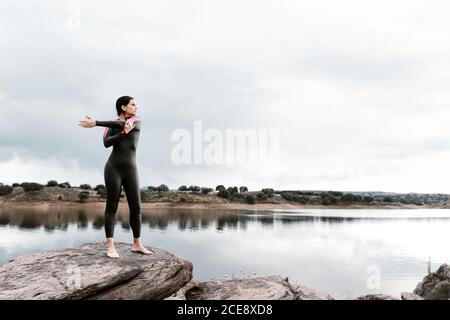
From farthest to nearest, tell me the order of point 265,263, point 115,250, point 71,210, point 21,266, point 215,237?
point 71,210 < point 215,237 < point 265,263 < point 115,250 < point 21,266

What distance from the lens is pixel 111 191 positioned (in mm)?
9820

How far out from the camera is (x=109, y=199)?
991 cm

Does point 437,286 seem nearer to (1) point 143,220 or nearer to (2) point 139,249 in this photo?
(2) point 139,249

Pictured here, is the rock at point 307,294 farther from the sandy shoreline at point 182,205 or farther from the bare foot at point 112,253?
the sandy shoreline at point 182,205

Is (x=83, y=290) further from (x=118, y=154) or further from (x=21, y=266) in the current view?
(x=118, y=154)

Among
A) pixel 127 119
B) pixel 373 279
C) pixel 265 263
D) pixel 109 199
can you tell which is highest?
pixel 127 119

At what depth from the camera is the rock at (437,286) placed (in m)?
15.3

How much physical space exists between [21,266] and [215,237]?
4243 centimetres

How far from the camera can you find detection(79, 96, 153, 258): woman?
9781 mm

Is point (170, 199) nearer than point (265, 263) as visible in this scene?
No

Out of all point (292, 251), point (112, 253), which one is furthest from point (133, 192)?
point (292, 251)

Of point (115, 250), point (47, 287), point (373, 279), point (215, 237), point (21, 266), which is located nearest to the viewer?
point (47, 287)

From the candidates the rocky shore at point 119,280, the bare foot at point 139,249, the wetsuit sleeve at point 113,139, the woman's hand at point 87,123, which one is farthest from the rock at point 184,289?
the woman's hand at point 87,123

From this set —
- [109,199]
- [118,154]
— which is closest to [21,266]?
[109,199]
